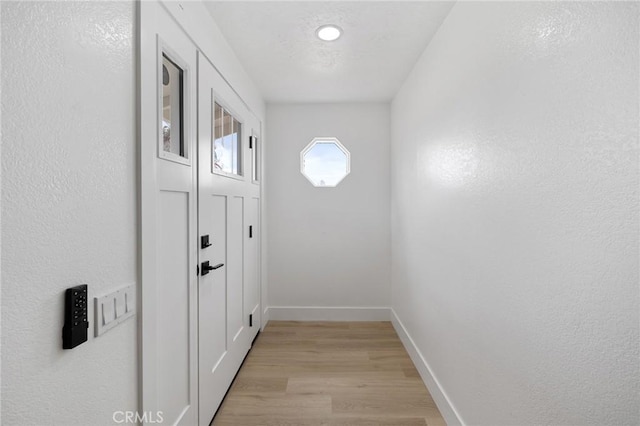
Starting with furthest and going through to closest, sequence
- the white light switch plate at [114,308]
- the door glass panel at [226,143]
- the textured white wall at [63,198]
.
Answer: the door glass panel at [226,143] < the white light switch plate at [114,308] < the textured white wall at [63,198]

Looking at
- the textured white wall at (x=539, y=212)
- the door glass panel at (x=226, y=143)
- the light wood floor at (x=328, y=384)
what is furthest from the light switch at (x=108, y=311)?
the textured white wall at (x=539, y=212)

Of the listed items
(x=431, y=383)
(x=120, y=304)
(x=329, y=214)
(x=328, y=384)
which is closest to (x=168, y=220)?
(x=120, y=304)

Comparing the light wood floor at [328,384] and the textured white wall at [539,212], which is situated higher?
the textured white wall at [539,212]

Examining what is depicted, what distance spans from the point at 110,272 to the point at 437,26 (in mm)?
2154

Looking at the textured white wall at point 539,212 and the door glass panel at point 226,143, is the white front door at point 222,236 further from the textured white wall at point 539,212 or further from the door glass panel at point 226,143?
the textured white wall at point 539,212

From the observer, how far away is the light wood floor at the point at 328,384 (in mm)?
1908

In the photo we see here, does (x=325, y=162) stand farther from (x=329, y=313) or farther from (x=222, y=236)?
(x=222, y=236)

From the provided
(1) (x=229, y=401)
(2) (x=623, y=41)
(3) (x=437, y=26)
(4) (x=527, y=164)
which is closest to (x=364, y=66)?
(3) (x=437, y=26)

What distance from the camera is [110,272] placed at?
100 centimetres

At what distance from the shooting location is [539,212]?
1.06m

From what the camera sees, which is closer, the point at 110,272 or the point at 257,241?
the point at 110,272

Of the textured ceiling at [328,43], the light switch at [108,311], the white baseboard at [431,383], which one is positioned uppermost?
the textured ceiling at [328,43]

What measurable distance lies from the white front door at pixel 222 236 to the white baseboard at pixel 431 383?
134 cm

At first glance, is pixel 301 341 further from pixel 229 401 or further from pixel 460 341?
pixel 460 341
